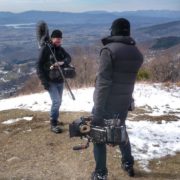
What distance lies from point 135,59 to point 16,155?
3.15m

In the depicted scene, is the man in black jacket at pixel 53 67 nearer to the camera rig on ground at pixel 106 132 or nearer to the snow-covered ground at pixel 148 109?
the snow-covered ground at pixel 148 109

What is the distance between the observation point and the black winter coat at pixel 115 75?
499 cm

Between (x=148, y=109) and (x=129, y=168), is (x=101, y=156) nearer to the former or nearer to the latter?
(x=129, y=168)

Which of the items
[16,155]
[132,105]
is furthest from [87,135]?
[16,155]

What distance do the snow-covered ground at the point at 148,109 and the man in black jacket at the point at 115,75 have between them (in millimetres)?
1662

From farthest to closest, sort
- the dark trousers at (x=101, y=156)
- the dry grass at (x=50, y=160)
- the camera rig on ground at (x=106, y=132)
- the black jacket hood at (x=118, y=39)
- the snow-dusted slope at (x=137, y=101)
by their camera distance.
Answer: the snow-dusted slope at (x=137, y=101), the dry grass at (x=50, y=160), the dark trousers at (x=101, y=156), the camera rig on ground at (x=106, y=132), the black jacket hood at (x=118, y=39)

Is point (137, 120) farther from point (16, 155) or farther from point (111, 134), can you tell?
point (111, 134)

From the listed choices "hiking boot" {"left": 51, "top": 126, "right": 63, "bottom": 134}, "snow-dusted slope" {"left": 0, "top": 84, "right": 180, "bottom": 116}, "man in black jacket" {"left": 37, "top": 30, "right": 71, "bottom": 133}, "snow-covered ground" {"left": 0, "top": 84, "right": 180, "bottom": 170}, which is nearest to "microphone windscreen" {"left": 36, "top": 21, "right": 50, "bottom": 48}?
"man in black jacket" {"left": 37, "top": 30, "right": 71, "bottom": 133}

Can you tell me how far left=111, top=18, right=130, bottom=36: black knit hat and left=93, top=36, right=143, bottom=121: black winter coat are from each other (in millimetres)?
61

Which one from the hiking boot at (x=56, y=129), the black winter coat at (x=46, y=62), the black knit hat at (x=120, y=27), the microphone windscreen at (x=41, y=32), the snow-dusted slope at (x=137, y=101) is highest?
the black knit hat at (x=120, y=27)

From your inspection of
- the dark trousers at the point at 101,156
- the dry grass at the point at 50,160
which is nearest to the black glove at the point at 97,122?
the dark trousers at the point at 101,156

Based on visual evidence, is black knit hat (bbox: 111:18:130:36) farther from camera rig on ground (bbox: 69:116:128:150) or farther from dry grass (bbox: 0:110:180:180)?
dry grass (bbox: 0:110:180:180)

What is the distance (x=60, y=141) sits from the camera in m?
7.79

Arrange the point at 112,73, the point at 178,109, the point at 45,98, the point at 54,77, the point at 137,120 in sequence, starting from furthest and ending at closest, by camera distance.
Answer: the point at 45,98 → the point at 178,109 → the point at 137,120 → the point at 54,77 → the point at 112,73
